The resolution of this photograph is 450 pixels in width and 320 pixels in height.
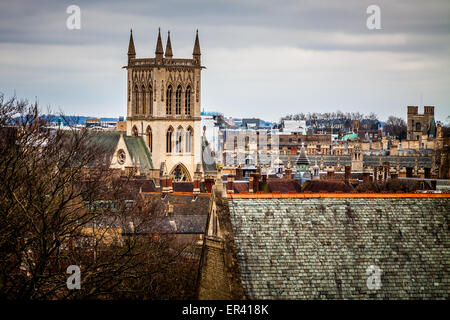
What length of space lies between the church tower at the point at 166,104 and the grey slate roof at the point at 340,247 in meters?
75.5

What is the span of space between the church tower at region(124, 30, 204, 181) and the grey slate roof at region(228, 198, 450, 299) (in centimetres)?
7553

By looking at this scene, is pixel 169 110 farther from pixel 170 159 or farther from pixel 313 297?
pixel 313 297

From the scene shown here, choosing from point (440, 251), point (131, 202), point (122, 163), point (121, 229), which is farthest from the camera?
point (122, 163)

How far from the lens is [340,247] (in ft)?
79.0

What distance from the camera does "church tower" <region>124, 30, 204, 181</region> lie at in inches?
3954

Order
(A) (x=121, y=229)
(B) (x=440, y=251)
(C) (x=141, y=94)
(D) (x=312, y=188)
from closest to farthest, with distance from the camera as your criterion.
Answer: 1. (B) (x=440, y=251)
2. (A) (x=121, y=229)
3. (D) (x=312, y=188)
4. (C) (x=141, y=94)

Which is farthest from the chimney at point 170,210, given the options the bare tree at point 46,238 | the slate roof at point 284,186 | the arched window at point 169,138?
the arched window at point 169,138

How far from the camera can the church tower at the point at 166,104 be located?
10044 centimetres

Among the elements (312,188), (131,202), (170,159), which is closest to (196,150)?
(170,159)

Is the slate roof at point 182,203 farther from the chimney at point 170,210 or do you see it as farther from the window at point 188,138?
the window at point 188,138

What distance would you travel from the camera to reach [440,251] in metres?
24.5

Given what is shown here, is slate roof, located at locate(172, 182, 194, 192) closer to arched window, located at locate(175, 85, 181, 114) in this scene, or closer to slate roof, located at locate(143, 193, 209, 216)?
slate roof, located at locate(143, 193, 209, 216)

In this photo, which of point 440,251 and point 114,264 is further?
point 114,264
